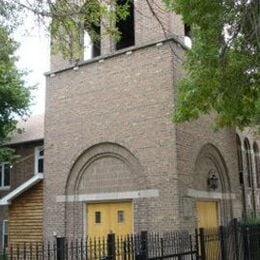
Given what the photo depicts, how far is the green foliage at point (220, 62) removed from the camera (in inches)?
403

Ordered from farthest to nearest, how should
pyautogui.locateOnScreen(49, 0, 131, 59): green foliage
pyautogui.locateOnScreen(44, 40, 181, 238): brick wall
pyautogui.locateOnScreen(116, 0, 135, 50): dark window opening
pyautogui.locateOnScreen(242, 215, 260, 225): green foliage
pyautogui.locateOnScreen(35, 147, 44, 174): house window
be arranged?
pyautogui.locateOnScreen(35, 147, 44, 174): house window, pyautogui.locateOnScreen(116, 0, 135, 50): dark window opening, pyautogui.locateOnScreen(242, 215, 260, 225): green foliage, pyautogui.locateOnScreen(44, 40, 181, 238): brick wall, pyautogui.locateOnScreen(49, 0, 131, 59): green foliage

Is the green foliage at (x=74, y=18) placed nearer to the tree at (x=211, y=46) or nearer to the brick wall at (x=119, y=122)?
the tree at (x=211, y=46)

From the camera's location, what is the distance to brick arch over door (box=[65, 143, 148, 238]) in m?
16.0

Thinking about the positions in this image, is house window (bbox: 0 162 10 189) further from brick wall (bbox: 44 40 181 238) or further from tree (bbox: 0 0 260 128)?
tree (bbox: 0 0 260 128)

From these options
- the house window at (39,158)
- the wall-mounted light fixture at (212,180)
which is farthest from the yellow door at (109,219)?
the house window at (39,158)

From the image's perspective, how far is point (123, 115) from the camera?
1650 cm

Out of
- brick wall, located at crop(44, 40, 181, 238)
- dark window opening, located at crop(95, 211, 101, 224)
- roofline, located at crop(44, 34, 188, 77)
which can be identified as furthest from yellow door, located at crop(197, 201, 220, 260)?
roofline, located at crop(44, 34, 188, 77)

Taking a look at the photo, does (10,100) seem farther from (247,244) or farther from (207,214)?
(247,244)

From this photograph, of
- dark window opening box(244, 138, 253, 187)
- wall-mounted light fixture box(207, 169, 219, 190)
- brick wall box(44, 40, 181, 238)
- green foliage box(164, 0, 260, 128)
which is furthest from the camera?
dark window opening box(244, 138, 253, 187)

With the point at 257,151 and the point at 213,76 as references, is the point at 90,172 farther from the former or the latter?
the point at 257,151

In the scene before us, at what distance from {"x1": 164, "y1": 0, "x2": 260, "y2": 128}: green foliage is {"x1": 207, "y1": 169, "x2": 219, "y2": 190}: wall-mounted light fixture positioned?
5.44 m

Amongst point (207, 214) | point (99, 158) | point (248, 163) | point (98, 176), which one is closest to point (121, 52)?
point (99, 158)

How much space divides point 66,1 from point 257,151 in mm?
16072

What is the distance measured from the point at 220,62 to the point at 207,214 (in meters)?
8.06
